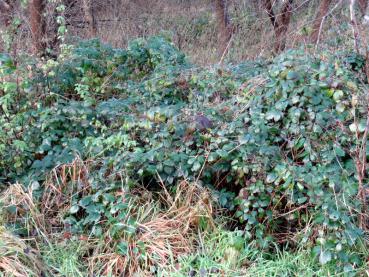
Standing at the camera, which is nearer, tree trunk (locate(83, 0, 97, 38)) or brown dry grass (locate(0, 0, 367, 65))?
brown dry grass (locate(0, 0, 367, 65))

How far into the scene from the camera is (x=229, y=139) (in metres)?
4.15

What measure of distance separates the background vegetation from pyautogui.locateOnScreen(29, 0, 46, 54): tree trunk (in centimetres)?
118

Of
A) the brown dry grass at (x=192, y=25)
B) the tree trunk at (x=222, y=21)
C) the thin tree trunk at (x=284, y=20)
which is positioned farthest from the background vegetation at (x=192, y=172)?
the tree trunk at (x=222, y=21)

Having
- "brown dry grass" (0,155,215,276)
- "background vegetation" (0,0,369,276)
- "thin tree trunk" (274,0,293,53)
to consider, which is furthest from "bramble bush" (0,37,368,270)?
"thin tree trunk" (274,0,293,53)

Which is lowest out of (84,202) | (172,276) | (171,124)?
(172,276)

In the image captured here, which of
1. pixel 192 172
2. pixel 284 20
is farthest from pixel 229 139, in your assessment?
pixel 284 20

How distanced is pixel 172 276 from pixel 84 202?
3.36 feet

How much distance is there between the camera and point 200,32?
1059 cm

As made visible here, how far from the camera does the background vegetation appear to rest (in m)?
3.66

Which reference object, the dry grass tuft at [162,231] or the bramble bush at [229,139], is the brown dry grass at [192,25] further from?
the dry grass tuft at [162,231]

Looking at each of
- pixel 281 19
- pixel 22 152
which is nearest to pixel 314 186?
pixel 22 152

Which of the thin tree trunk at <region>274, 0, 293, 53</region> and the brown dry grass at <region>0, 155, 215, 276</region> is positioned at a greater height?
the thin tree trunk at <region>274, 0, 293, 53</region>

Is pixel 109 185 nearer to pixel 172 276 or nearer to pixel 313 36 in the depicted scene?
pixel 172 276

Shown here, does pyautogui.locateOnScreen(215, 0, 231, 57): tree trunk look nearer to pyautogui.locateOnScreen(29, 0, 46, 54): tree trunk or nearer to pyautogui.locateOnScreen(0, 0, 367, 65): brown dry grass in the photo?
pyautogui.locateOnScreen(0, 0, 367, 65): brown dry grass
